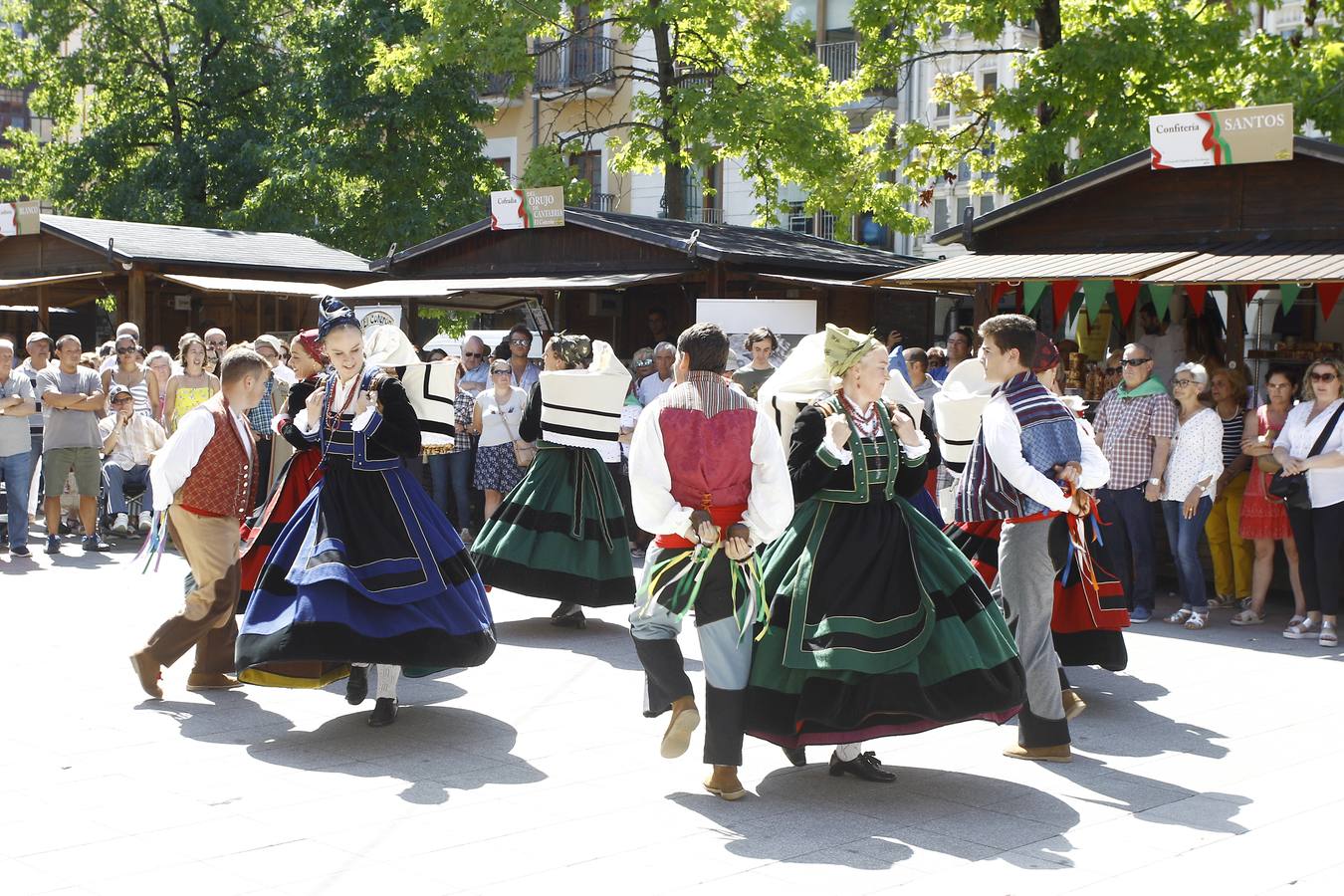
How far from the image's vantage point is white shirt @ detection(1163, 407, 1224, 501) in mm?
9750

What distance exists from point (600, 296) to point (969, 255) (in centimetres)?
665

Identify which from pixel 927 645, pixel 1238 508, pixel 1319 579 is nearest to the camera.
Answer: pixel 927 645

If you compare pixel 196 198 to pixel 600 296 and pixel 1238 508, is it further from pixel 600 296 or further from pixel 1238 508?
pixel 1238 508

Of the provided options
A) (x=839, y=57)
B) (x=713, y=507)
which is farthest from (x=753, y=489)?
(x=839, y=57)

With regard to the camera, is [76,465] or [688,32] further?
[688,32]

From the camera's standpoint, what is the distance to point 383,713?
6.64 metres

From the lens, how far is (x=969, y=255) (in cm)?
1404

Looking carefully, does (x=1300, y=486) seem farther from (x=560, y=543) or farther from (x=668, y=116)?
(x=668, y=116)

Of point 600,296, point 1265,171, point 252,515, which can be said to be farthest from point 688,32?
point 252,515

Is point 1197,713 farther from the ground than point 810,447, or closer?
closer

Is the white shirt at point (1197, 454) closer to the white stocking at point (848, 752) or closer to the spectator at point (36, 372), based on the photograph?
the white stocking at point (848, 752)

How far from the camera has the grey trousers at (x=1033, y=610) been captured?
238 inches

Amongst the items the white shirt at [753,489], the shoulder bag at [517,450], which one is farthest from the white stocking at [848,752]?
the shoulder bag at [517,450]

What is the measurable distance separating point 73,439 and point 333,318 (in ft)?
23.8
